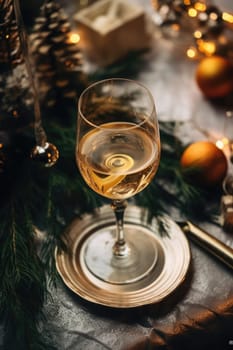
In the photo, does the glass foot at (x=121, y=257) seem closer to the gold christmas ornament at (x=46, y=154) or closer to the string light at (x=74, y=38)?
the gold christmas ornament at (x=46, y=154)

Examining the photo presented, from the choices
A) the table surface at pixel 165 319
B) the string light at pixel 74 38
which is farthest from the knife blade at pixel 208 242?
the string light at pixel 74 38

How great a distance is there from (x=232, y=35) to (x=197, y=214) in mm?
450

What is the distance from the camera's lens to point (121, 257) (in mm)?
831

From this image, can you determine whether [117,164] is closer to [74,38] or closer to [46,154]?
[46,154]

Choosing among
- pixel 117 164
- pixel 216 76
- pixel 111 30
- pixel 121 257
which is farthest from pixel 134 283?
pixel 111 30

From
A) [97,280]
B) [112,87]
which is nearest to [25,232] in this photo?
[97,280]

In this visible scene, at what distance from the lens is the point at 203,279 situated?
31.4 inches

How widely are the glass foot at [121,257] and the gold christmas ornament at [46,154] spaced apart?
0.40 feet

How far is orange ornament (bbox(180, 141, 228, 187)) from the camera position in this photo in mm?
890

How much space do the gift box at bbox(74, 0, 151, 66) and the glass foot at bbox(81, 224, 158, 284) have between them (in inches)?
16.0

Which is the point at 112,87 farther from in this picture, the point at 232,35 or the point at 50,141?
the point at 232,35

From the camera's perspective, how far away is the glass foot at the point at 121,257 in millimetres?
807

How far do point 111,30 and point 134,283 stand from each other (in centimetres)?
53

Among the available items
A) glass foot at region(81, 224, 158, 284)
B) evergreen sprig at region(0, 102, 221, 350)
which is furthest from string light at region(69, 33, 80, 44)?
glass foot at region(81, 224, 158, 284)
